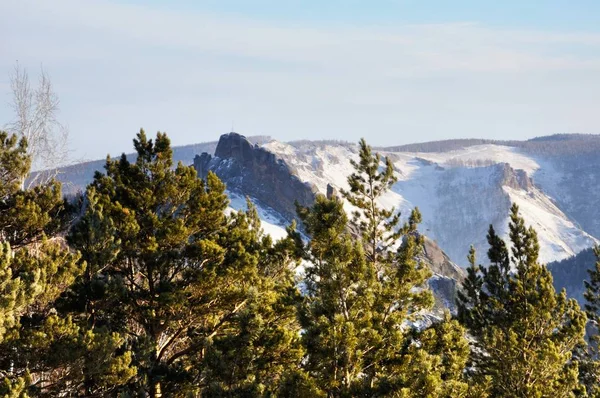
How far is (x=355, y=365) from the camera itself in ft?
50.1

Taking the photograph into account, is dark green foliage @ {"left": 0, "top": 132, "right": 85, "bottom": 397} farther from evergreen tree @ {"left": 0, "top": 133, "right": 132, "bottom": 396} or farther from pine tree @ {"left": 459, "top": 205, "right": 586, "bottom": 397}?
pine tree @ {"left": 459, "top": 205, "right": 586, "bottom": 397}

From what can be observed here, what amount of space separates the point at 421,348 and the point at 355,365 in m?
2.41

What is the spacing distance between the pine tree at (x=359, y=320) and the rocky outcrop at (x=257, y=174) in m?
153

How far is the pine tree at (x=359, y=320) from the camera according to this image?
1484 cm

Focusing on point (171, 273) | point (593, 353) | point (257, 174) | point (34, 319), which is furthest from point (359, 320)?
point (257, 174)

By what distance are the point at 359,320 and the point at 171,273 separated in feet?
24.6

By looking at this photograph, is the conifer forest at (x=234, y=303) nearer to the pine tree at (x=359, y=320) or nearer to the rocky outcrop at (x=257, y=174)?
the pine tree at (x=359, y=320)

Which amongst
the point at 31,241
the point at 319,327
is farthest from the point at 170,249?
the point at 319,327

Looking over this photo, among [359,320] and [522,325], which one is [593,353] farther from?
[359,320]

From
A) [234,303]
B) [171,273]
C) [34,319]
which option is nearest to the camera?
[34,319]

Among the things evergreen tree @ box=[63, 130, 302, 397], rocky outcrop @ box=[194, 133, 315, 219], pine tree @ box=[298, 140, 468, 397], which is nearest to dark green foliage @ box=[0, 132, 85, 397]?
evergreen tree @ box=[63, 130, 302, 397]

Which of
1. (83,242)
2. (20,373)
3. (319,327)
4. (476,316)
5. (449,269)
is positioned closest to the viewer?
(319,327)

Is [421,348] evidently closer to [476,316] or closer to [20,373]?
[476,316]

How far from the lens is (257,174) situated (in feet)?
600
